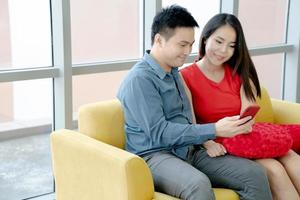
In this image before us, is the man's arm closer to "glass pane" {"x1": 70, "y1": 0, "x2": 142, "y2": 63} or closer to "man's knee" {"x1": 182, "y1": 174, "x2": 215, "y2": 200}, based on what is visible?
"man's knee" {"x1": 182, "y1": 174, "x2": 215, "y2": 200}

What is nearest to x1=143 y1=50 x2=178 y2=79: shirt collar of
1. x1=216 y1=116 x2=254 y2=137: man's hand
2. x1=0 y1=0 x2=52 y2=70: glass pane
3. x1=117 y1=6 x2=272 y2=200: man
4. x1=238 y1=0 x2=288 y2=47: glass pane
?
x1=117 y1=6 x2=272 y2=200: man

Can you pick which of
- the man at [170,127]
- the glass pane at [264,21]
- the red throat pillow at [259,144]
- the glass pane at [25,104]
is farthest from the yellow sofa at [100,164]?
the glass pane at [264,21]

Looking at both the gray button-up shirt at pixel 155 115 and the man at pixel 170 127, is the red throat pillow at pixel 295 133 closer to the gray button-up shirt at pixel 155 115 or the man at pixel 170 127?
the man at pixel 170 127

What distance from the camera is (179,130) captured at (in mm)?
2436

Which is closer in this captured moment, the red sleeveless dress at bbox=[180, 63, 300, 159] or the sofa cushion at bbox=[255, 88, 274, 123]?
the red sleeveless dress at bbox=[180, 63, 300, 159]

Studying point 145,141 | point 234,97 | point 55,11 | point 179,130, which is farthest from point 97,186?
point 55,11

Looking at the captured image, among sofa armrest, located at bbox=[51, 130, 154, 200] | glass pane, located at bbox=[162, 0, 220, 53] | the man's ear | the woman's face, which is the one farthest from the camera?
glass pane, located at bbox=[162, 0, 220, 53]

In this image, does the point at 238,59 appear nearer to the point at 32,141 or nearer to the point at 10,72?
the point at 10,72

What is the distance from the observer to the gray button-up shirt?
7.98ft

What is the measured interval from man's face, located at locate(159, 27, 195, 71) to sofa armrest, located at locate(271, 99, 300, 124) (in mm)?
1010

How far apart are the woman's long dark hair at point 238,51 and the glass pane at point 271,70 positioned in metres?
1.99

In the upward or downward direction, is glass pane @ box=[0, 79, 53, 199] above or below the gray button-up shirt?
below

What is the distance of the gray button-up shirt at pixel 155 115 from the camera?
2.43 meters

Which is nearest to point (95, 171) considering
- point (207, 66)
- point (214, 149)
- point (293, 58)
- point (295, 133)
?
point (214, 149)
